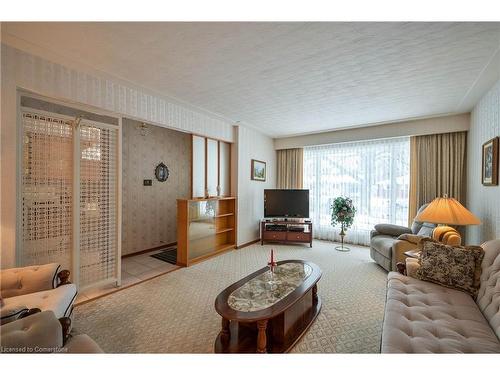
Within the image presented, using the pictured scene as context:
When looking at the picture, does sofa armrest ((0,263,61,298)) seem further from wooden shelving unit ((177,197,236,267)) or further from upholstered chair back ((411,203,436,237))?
→ upholstered chair back ((411,203,436,237))

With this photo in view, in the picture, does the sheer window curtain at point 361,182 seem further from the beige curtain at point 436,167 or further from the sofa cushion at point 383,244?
the sofa cushion at point 383,244

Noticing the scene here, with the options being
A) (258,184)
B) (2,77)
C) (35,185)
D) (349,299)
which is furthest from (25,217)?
(258,184)

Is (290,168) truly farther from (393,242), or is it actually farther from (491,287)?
(491,287)

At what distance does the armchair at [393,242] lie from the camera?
3115mm

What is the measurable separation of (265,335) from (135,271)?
8.56 feet

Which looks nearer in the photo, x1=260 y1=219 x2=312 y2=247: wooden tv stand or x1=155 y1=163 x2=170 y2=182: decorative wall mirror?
x1=155 y1=163 x2=170 y2=182: decorative wall mirror

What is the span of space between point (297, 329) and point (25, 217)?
2.77 meters

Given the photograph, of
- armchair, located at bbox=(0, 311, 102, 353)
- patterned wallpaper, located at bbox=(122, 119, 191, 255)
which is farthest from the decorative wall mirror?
armchair, located at bbox=(0, 311, 102, 353)

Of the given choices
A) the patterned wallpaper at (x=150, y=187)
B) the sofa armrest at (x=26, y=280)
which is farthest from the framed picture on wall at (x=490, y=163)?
the sofa armrest at (x=26, y=280)

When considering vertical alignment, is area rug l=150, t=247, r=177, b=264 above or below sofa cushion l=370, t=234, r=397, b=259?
below

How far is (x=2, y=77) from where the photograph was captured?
6.38 feet

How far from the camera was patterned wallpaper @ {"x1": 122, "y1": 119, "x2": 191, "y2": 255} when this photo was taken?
14.0ft

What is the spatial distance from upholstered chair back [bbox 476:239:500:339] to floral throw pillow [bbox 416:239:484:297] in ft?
0.14
